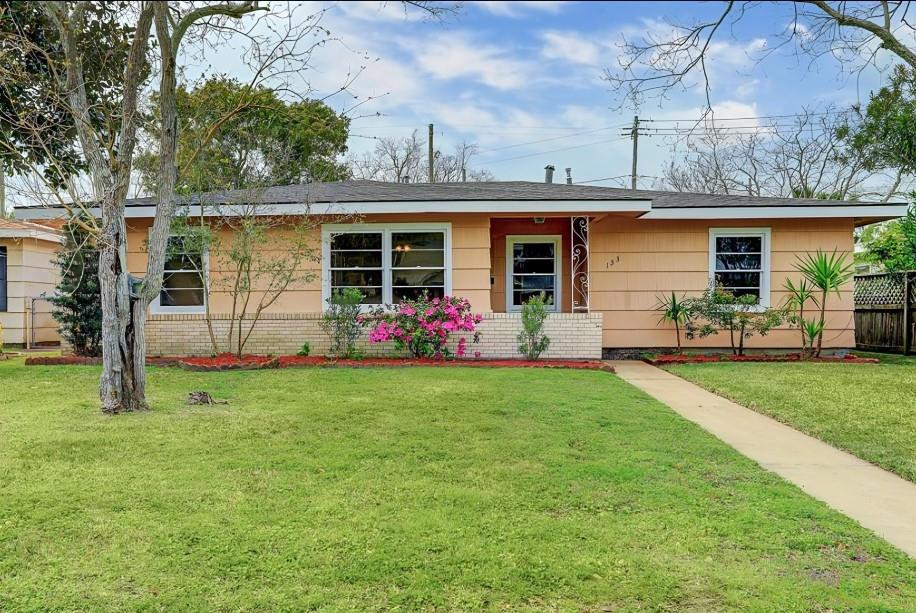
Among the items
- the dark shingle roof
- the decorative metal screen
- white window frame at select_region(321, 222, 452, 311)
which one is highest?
the dark shingle roof

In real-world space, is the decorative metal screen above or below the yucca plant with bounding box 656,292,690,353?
above

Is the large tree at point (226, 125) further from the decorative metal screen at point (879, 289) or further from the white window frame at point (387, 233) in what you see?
the decorative metal screen at point (879, 289)

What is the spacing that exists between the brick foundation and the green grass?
4.76 meters

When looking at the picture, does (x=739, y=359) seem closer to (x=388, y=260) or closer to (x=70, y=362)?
(x=388, y=260)

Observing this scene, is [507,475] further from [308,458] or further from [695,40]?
[695,40]

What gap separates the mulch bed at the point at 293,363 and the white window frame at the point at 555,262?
2.50 meters

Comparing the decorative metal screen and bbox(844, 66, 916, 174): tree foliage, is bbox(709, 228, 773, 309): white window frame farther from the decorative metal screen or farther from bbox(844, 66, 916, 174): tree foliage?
bbox(844, 66, 916, 174): tree foliage

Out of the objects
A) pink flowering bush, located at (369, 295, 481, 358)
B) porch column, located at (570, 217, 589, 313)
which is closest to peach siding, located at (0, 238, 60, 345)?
pink flowering bush, located at (369, 295, 481, 358)

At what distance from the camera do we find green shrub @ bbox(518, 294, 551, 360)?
10156mm

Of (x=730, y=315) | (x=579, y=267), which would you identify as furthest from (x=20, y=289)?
(x=730, y=315)

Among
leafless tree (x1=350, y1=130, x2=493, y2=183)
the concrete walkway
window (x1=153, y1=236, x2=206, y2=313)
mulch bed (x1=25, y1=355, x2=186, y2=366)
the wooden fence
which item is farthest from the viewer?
leafless tree (x1=350, y1=130, x2=493, y2=183)

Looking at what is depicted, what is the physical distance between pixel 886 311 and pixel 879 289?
2.14ft

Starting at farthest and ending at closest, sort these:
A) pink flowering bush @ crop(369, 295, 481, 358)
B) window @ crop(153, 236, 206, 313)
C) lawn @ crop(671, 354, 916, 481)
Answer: window @ crop(153, 236, 206, 313)
pink flowering bush @ crop(369, 295, 481, 358)
lawn @ crop(671, 354, 916, 481)

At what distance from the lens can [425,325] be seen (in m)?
10.0
